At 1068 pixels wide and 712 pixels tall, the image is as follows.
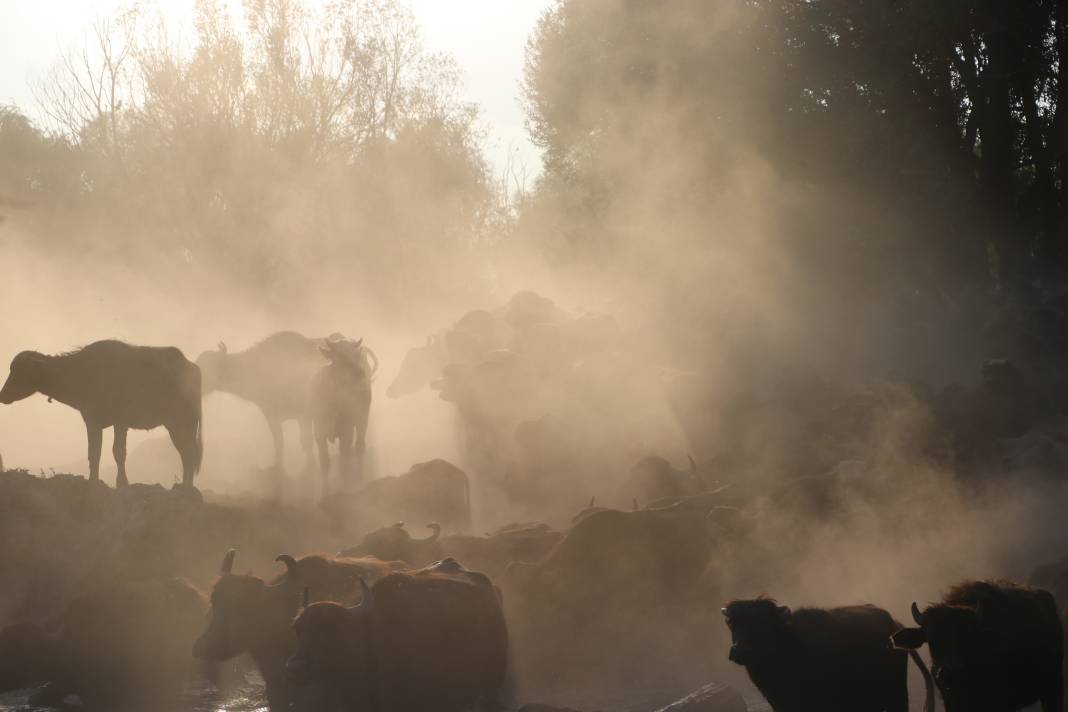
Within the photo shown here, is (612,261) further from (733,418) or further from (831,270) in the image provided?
(733,418)

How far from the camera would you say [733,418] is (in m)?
26.2

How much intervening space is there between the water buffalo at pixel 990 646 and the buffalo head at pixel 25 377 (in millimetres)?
14732

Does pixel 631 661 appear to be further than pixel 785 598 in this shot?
No

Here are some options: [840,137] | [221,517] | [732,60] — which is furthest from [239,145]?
[221,517]

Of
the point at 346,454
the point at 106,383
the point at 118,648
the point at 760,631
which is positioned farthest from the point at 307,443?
the point at 760,631

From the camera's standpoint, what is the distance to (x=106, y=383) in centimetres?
1973

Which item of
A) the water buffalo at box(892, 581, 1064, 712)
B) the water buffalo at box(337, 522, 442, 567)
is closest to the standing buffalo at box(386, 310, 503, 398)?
the water buffalo at box(337, 522, 442, 567)

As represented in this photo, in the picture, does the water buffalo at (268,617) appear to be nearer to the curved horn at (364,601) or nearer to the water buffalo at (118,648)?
the curved horn at (364,601)

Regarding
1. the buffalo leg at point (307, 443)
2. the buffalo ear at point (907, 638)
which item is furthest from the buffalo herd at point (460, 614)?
the buffalo leg at point (307, 443)

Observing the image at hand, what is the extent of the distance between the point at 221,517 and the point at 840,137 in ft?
58.3

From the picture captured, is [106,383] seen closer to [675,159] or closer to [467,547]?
[467,547]

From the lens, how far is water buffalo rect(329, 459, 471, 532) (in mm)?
19719

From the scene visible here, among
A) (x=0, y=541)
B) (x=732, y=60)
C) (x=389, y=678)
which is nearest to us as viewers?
(x=389, y=678)

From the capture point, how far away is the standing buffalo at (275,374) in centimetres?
2600
